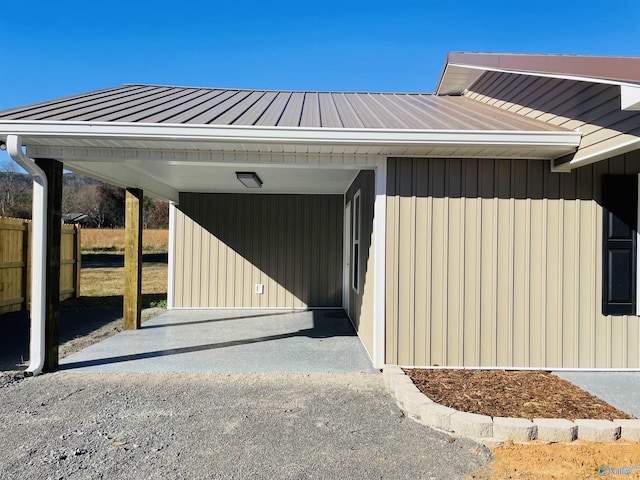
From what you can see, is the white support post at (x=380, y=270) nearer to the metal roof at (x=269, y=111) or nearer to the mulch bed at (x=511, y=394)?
the mulch bed at (x=511, y=394)

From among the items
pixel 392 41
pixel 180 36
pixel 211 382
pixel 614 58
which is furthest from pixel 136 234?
pixel 392 41

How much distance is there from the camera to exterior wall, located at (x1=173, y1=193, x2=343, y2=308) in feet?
27.2

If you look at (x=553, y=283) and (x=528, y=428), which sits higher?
(x=553, y=283)

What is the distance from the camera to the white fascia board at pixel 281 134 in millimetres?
3717

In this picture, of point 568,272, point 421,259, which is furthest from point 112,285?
point 568,272

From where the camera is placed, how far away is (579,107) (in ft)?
12.5

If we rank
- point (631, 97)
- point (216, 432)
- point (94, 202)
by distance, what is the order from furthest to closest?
1. point (94, 202)
2. point (216, 432)
3. point (631, 97)

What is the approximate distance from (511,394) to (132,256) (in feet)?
17.3

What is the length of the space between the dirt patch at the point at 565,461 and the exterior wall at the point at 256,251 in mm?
5860

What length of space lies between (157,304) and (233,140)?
6138 millimetres

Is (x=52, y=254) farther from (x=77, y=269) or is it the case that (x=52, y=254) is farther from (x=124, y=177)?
(x=77, y=269)

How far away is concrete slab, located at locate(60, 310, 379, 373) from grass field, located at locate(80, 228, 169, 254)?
18.8 meters

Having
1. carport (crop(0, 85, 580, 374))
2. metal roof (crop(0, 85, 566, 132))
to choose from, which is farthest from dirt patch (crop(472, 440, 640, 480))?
metal roof (crop(0, 85, 566, 132))

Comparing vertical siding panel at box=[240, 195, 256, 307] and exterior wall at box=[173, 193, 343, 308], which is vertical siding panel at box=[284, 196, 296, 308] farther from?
vertical siding panel at box=[240, 195, 256, 307]
